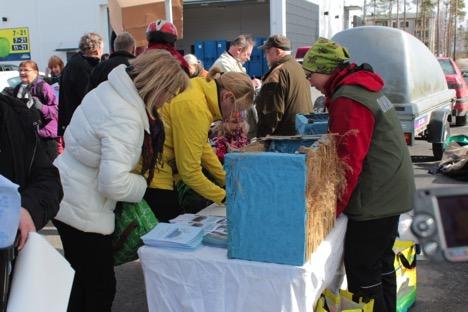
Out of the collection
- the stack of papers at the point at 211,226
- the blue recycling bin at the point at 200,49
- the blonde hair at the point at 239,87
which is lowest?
the stack of papers at the point at 211,226

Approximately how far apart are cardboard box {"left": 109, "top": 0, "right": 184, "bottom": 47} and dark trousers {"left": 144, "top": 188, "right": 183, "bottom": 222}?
110 inches

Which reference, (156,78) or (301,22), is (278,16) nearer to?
(301,22)

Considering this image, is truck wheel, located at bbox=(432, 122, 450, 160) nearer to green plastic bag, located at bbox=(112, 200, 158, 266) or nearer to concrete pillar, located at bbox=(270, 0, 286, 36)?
green plastic bag, located at bbox=(112, 200, 158, 266)

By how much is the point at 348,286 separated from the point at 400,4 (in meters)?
46.8

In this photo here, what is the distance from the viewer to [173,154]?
9.32 feet

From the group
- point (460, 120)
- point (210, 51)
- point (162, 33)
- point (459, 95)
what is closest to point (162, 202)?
point (162, 33)

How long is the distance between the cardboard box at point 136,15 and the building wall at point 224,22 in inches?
877

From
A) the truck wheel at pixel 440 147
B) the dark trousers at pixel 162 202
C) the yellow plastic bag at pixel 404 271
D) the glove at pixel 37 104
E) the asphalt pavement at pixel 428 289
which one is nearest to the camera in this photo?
the dark trousers at pixel 162 202

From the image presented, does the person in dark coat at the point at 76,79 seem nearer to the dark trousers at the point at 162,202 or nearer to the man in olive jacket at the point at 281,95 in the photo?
the man in olive jacket at the point at 281,95

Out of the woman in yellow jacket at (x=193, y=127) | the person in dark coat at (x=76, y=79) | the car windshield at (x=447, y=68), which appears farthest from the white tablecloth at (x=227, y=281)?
the car windshield at (x=447, y=68)

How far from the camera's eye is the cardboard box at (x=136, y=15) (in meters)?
5.22

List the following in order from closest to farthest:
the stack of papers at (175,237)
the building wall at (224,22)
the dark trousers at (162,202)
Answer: the stack of papers at (175,237) → the dark trousers at (162,202) → the building wall at (224,22)

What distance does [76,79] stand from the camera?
16.4 ft

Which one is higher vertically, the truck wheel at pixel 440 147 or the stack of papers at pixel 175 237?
the stack of papers at pixel 175 237
